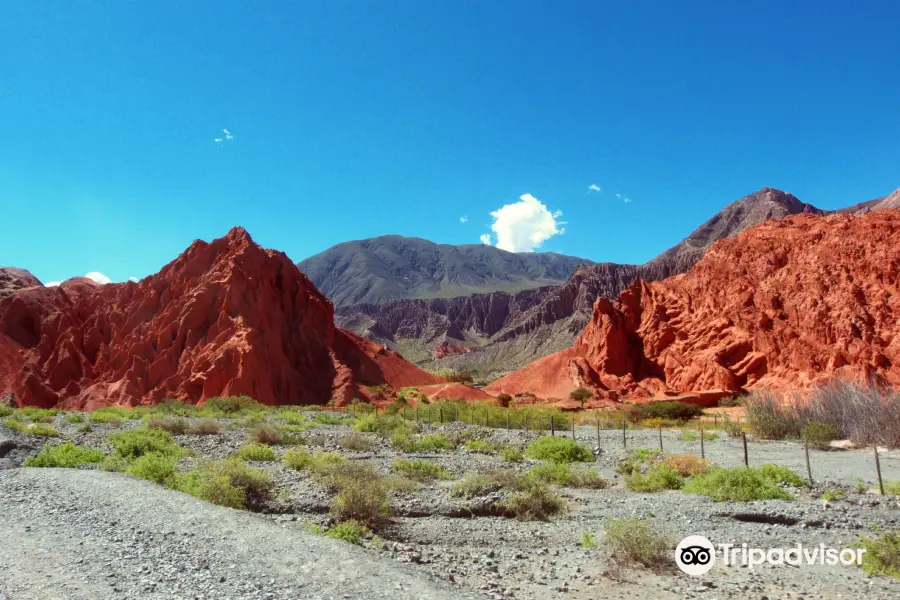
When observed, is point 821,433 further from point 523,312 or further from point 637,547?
point 523,312

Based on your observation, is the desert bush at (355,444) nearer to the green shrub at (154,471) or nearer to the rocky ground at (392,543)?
the rocky ground at (392,543)

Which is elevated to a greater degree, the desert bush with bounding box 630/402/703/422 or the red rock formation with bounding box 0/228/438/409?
the red rock formation with bounding box 0/228/438/409

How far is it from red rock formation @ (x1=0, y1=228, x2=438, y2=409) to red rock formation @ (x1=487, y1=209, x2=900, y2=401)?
18.8 meters

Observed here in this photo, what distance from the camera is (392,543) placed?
955 centimetres

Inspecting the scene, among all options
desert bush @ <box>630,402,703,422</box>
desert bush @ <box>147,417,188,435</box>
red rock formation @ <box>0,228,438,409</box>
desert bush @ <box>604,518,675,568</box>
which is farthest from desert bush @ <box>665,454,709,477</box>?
red rock formation @ <box>0,228,438,409</box>

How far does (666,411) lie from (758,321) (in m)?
14.0

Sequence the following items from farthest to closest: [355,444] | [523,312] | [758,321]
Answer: [523,312] < [758,321] < [355,444]

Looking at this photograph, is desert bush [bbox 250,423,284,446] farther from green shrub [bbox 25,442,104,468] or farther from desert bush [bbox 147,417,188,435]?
green shrub [bbox 25,442,104,468]

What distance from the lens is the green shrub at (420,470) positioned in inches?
613

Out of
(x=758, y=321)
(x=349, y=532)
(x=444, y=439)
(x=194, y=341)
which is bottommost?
(x=349, y=532)

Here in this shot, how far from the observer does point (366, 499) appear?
1084 cm

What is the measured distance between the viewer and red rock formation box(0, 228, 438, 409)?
4366 cm

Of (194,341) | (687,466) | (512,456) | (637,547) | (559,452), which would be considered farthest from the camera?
(194,341)

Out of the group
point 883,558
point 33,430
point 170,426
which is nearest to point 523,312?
point 170,426
